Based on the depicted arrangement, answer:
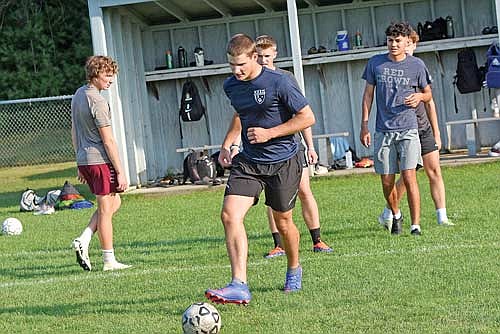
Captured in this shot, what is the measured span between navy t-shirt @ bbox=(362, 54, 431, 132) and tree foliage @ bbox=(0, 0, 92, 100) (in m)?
25.2

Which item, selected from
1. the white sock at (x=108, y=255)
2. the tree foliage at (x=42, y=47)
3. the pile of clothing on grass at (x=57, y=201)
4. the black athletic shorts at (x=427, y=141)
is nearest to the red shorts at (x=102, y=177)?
the white sock at (x=108, y=255)

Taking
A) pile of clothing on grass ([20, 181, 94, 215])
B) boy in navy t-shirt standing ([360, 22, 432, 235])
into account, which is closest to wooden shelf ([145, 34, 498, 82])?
pile of clothing on grass ([20, 181, 94, 215])

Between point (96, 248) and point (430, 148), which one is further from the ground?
point (430, 148)

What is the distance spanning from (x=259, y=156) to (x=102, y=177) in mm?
2328

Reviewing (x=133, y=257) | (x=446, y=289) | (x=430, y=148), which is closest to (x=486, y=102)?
(x=430, y=148)

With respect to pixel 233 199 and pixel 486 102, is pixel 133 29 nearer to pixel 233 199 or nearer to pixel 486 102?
pixel 486 102

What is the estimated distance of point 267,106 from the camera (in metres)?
7.66

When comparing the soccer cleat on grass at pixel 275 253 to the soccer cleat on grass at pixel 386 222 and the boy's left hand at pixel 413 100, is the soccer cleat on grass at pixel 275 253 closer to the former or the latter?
the soccer cleat on grass at pixel 386 222

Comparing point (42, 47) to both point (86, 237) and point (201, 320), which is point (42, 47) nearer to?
point (86, 237)

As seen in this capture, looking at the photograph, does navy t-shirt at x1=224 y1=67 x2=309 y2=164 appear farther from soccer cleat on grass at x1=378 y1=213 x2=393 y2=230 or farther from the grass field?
soccer cleat on grass at x1=378 y1=213 x2=393 y2=230

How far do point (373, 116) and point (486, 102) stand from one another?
6.56 feet

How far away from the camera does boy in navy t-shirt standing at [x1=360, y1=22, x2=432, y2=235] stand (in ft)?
33.9

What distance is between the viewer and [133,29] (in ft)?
63.3

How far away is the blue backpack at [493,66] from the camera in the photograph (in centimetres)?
1711
